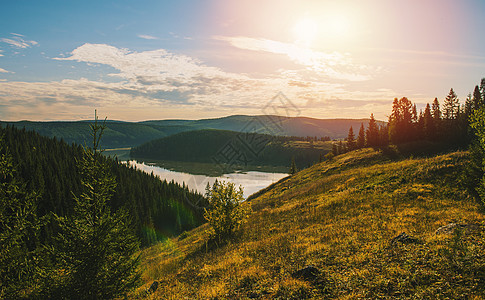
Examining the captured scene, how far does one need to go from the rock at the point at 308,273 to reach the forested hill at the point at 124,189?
58.0 metres

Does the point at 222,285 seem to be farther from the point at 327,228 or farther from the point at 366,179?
the point at 366,179

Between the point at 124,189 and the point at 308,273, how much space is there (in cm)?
7310

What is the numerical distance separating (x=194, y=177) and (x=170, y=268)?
15211 centimetres

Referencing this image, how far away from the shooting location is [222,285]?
1188cm

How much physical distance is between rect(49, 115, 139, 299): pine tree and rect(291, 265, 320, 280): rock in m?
9.40

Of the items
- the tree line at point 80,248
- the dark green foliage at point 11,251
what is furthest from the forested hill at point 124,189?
the tree line at point 80,248

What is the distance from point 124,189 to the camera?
7138cm

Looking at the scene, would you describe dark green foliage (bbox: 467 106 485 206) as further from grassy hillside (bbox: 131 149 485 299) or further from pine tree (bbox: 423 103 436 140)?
pine tree (bbox: 423 103 436 140)

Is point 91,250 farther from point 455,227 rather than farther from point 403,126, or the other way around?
point 403,126

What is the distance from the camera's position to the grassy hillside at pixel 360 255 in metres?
8.89

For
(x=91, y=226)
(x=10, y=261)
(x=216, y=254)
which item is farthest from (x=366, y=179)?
(x=10, y=261)

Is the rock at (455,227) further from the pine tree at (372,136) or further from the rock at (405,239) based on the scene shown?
the pine tree at (372,136)

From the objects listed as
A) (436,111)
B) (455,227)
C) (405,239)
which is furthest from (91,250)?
(436,111)

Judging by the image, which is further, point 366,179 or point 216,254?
point 366,179
